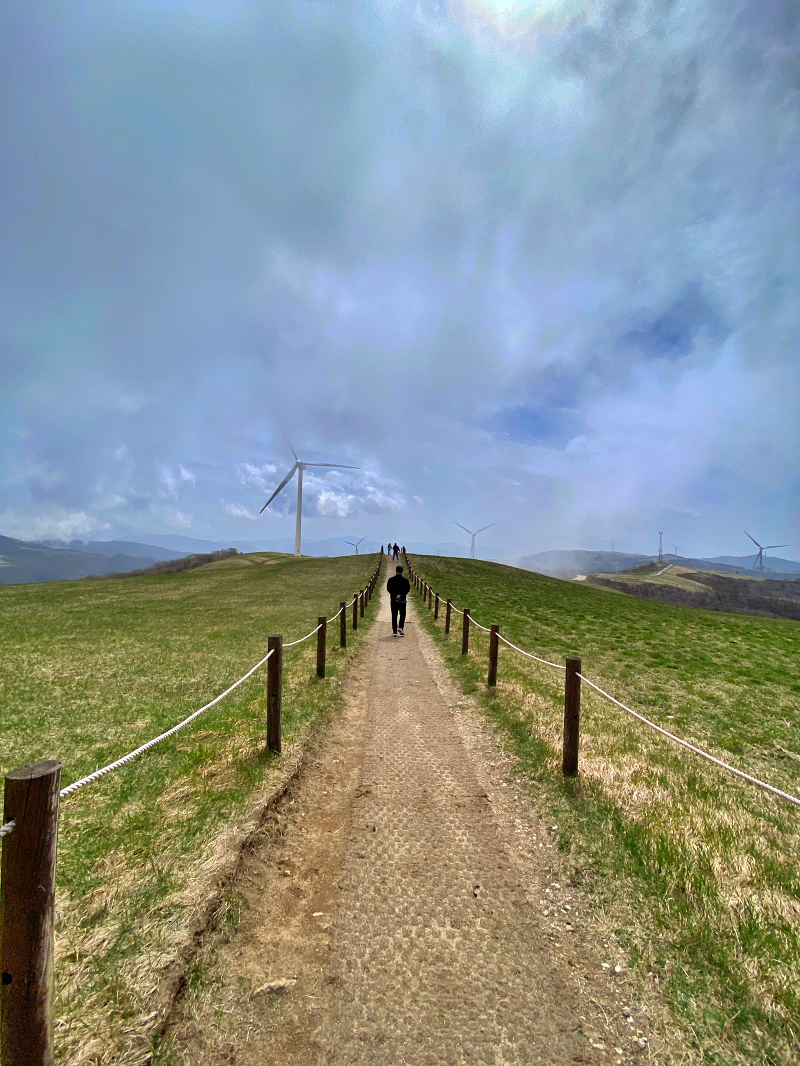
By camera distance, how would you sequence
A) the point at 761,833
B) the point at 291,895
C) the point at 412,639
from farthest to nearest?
1. the point at 412,639
2. the point at 761,833
3. the point at 291,895

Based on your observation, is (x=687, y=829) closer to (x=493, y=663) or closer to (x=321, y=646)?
(x=493, y=663)

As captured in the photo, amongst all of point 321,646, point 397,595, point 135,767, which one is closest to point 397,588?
point 397,595

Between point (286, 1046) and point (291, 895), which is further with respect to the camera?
point (291, 895)

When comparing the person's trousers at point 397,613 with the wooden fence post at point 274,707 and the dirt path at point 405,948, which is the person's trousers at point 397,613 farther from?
the dirt path at point 405,948

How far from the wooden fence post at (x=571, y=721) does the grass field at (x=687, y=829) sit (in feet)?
0.67

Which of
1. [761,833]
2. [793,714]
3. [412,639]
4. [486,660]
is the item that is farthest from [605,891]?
[412,639]

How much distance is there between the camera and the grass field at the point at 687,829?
11.3ft

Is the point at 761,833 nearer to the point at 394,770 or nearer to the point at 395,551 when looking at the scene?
the point at 394,770

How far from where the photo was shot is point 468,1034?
326 centimetres

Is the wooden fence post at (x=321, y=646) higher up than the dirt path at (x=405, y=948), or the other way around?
the wooden fence post at (x=321, y=646)

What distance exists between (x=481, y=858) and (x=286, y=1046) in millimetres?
2719

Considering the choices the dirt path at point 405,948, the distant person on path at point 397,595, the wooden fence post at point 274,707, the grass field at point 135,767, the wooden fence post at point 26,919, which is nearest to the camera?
the wooden fence post at point 26,919

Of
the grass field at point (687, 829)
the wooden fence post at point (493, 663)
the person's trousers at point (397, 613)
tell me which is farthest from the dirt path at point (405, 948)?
the person's trousers at point (397, 613)

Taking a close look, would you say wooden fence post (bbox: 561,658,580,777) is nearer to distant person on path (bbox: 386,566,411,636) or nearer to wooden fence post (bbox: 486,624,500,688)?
wooden fence post (bbox: 486,624,500,688)
